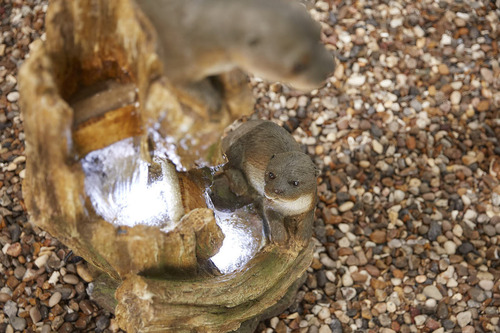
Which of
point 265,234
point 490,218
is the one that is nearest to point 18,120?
point 265,234

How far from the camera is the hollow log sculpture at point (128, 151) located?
1.50 meters

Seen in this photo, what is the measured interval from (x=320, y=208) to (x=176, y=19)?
6.42ft

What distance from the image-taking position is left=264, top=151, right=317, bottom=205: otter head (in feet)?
7.15

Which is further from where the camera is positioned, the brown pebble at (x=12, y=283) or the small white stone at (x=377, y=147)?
the small white stone at (x=377, y=147)

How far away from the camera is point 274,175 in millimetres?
2227

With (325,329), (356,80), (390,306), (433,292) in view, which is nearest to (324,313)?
(325,329)

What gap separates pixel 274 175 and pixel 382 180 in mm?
1214

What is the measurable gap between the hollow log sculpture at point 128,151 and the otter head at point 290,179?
1.03 ft

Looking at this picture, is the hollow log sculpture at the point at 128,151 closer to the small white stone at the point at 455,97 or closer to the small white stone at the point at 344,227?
the small white stone at the point at 344,227

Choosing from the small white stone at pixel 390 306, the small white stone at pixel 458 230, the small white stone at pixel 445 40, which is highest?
the small white stone at pixel 445 40

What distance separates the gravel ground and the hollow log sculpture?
91 centimetres

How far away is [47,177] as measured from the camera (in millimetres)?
1634

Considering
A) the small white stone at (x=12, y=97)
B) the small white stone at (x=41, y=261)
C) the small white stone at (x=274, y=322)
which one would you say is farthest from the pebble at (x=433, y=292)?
the small white stone at (x=12, y=97)

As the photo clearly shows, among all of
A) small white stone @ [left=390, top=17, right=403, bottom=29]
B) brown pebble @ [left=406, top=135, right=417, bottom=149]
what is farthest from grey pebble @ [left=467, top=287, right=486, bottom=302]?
small white stone @ [left=390, top=17, right=403, bottom=29]
